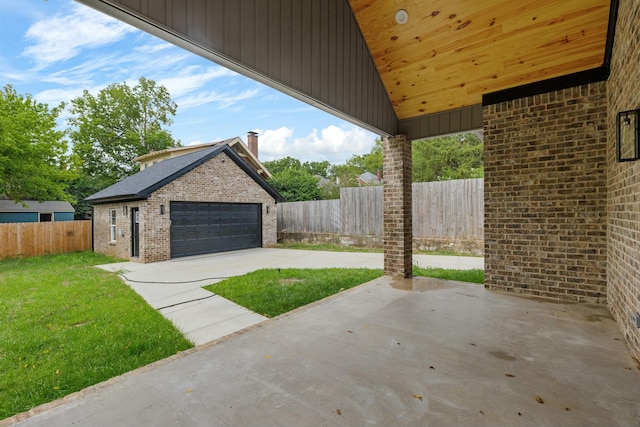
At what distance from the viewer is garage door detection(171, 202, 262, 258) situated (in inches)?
389

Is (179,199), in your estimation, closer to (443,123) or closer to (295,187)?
(443,123)

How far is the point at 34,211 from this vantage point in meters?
19.7

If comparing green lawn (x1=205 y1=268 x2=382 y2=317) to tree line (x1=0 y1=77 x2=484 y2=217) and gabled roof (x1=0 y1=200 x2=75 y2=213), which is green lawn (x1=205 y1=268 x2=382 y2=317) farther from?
gabled roof (x1=0 y1=200 x2=75 y2=213)

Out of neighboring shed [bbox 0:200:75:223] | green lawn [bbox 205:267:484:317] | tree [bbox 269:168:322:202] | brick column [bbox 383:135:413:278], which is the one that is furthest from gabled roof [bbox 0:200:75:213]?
brick column [bbox 383:135:413:278]

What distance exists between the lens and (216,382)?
85.4 inches

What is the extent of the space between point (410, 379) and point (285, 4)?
3587 millimetres

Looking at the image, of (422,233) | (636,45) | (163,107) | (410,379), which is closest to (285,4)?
(636,45)

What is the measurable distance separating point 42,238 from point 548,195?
14.7 metres

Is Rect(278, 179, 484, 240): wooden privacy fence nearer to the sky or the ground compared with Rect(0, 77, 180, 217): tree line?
nearer to the ground

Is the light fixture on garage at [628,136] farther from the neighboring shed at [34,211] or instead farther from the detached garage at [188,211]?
the neighboring shed at [34,211]

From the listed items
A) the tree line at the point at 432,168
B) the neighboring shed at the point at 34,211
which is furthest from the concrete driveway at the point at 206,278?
the neighboring shed at the point at 34,211

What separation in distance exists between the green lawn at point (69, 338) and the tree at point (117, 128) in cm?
2117

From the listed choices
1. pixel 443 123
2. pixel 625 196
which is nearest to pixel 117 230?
pixel 443 123

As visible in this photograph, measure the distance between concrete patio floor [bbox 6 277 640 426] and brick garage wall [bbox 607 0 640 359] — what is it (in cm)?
33
